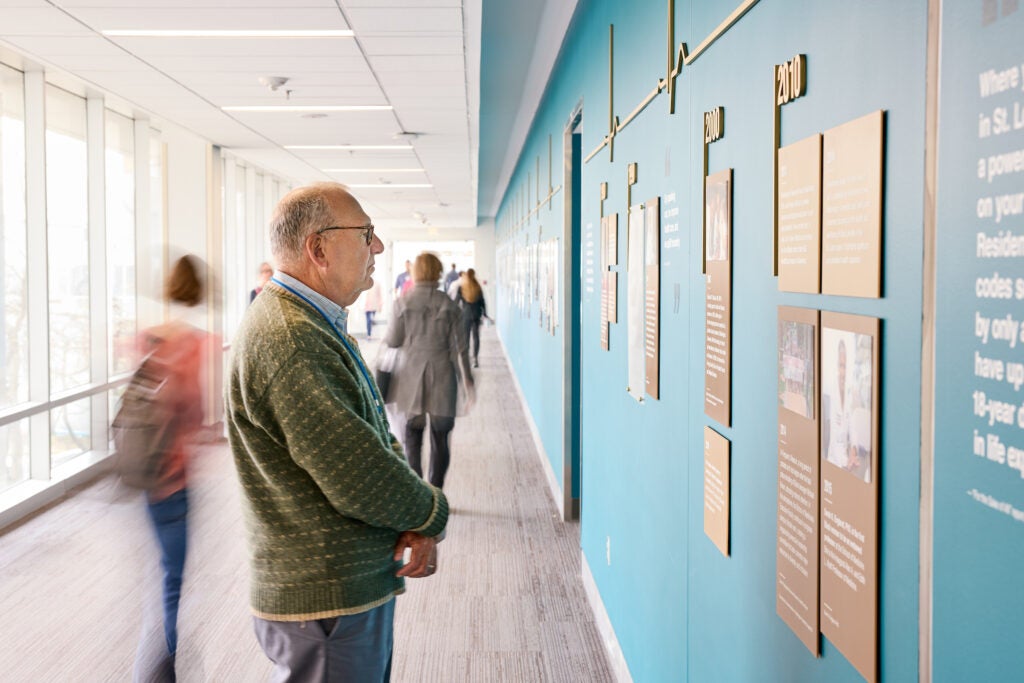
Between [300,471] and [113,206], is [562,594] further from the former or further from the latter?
[113,206]

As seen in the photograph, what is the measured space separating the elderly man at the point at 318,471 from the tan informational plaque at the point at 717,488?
594mm

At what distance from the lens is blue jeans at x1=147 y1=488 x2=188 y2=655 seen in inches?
119

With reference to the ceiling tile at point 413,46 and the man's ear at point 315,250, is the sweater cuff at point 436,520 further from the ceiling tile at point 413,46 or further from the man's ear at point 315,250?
the ceiling tile at point 413,46

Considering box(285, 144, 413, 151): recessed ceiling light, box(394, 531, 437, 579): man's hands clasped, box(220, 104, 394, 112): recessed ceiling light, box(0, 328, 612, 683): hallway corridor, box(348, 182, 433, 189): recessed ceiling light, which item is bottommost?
box(0, 328, 612, 683): hallway corridor

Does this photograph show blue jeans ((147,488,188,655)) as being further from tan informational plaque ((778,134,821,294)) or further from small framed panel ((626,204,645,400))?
tan informational plaque ((778,134,821,294))

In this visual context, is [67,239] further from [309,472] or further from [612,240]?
→ [309,472]

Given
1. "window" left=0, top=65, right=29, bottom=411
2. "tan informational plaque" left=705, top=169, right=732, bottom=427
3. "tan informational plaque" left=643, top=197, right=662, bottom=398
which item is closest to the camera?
"tan informational plaque" left=705, top=169, right=732, bottom=427

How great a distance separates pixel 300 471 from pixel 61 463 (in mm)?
6006

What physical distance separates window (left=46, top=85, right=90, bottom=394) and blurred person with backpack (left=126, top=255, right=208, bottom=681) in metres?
3.93

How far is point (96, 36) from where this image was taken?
15.8 ft

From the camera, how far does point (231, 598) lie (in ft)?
14.3

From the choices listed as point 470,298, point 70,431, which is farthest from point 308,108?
point 470,298

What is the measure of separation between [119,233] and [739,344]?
7.18m

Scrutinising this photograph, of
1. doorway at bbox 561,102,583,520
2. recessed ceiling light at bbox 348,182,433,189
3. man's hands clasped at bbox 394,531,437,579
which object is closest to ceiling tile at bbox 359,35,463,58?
doorway at bbox 561,102,583,520
